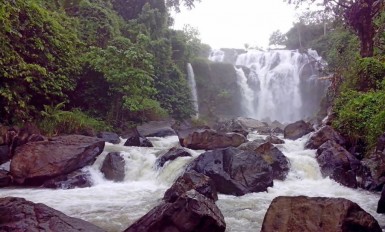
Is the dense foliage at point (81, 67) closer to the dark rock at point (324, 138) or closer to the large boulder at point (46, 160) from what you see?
the large boulder at point (46, 160)

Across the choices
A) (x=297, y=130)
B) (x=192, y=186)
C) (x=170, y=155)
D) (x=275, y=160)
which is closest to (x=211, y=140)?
(x=170, y=155)

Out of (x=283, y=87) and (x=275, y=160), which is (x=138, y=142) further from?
(x=283, y=87)

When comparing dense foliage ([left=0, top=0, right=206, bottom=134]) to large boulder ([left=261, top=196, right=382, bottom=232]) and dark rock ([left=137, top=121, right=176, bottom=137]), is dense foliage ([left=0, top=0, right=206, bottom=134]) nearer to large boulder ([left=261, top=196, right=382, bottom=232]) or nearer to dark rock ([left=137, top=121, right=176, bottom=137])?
dark rock ([left=137, top=121, right=176, bottom=137])

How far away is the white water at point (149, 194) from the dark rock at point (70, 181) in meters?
0.26

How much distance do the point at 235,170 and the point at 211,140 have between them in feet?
13.5

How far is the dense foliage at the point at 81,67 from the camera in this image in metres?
12.2

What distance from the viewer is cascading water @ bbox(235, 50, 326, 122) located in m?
30.6

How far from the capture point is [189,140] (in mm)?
13156

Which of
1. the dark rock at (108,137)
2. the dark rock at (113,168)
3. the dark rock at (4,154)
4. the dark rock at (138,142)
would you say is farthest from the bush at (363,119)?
the dark rock at (4,154)

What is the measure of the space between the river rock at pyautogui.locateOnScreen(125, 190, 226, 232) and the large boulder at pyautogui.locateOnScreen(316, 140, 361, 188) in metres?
5.40

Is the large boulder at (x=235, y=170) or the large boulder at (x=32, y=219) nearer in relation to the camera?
the large boulder at (x=32, y=219)

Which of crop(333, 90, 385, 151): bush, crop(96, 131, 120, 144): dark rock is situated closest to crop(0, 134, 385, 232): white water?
crop(333, 90, 385, 151): bush

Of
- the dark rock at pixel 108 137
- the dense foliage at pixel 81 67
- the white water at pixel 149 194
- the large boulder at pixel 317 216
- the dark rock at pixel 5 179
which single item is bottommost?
the white water at pixel 149 194

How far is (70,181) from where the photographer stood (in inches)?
355
